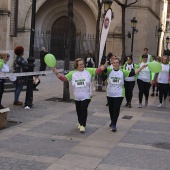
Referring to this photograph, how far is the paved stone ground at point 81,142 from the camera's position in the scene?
6.49 metres

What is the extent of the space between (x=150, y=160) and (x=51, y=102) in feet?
24.8

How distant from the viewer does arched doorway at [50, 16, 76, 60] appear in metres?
34.2

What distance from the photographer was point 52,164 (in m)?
6.35

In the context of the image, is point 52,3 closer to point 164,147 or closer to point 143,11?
point 143,11

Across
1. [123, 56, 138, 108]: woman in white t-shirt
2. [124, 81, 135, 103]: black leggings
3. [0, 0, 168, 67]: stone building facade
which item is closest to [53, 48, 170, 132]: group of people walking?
[123, 56, 138, 108]: woman in white t-shirt

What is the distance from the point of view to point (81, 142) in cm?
802

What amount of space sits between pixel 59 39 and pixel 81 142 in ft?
88.8

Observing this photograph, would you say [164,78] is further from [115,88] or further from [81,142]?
[81,142]

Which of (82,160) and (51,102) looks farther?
(51,102)

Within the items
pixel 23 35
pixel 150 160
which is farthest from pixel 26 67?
pixel 23 35

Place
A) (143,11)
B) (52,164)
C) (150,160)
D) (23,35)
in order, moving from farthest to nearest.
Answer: (143,11) < (23,35) < (150,160) < (52,164)

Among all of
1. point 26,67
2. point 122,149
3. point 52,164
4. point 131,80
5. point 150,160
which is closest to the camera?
point 52,164

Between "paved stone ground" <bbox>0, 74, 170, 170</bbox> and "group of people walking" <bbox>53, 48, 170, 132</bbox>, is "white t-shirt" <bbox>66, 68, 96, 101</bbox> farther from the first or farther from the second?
"paved stone ground" <bbox>0, 74, 170, 170</bbox>

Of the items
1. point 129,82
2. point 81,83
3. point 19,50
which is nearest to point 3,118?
point 81,83
